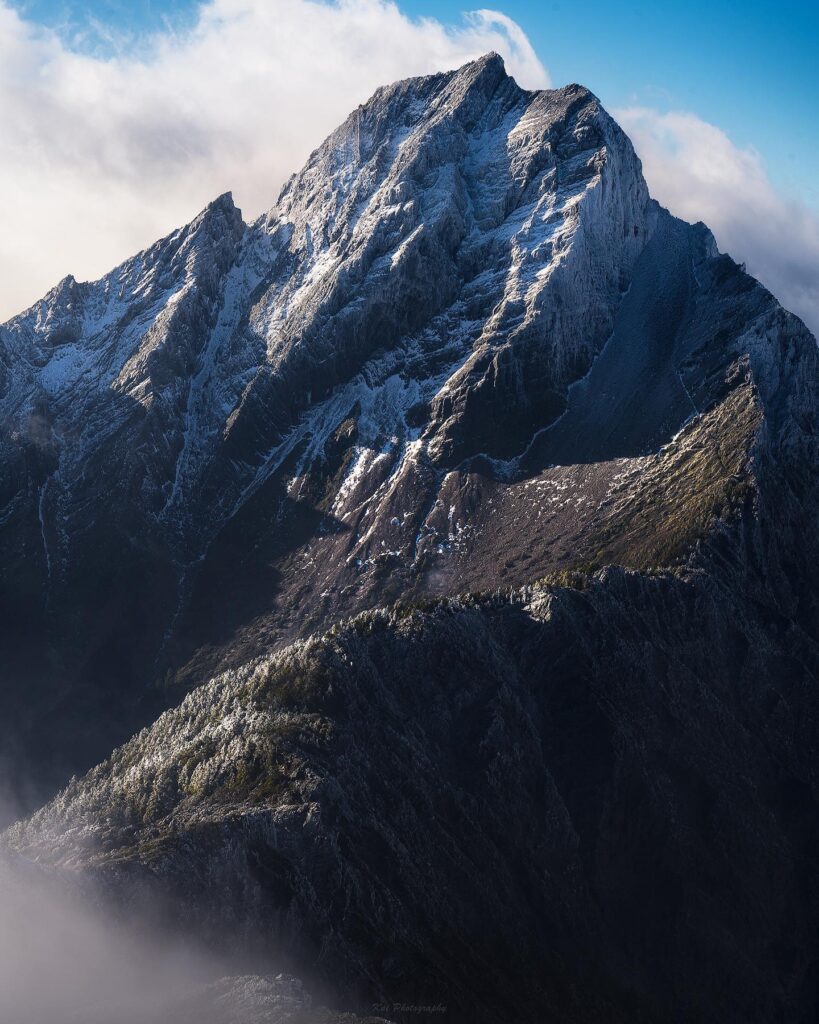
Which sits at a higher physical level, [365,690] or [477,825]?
[365,690]

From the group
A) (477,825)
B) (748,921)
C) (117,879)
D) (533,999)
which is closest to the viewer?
(117,879)

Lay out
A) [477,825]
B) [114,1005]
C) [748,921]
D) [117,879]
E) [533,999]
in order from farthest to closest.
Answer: [748,921] < [477,825] < [533,999] < [117,879] < [114,1005]

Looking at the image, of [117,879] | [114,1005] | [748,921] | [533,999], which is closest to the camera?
[114,1005]

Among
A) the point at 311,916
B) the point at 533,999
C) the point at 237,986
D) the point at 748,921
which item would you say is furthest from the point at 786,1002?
the point at 237,986

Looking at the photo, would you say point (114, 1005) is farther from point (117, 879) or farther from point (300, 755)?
point (300, 755)

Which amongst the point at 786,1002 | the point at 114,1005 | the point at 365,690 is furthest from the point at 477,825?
the point at 114,1005

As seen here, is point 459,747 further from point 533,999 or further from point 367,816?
point 533,999

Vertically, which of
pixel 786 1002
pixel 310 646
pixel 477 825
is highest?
Answer: pixel 310 646

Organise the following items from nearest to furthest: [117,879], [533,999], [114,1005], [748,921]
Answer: [114,1005] → [117,879] → [533,999] → [748,921]

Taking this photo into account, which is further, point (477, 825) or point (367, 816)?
point (477, 825)
